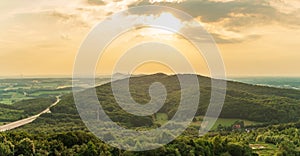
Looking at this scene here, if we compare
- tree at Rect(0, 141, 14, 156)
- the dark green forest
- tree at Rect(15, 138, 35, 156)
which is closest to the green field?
the dark green forest

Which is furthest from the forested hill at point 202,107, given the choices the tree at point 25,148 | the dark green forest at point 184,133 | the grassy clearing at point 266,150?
the tree at point 25,148

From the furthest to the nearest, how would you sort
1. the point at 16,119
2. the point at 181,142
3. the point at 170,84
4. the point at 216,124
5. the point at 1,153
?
the point at 170,84, the point at 16,119, the point at 216,124, the point at 181,142, the point at 1,153

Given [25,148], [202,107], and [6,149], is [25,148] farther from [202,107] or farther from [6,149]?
[202,107]

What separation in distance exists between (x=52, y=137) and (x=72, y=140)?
4.90 ft

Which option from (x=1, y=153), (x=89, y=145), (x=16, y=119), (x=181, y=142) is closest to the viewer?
(x=1, y=153)

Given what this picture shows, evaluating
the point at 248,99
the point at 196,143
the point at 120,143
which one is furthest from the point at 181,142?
the point at 248,99

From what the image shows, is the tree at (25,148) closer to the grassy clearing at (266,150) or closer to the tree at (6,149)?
the tree at (6,149)

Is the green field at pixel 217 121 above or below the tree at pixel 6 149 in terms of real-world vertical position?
below

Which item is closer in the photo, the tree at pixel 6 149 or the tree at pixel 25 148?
the tree at pixel 6 149

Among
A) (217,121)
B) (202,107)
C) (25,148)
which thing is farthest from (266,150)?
(217,121)

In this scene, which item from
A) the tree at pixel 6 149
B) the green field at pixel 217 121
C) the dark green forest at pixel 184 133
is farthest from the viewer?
the green field at pixel 217 121

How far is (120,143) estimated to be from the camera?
22422mm

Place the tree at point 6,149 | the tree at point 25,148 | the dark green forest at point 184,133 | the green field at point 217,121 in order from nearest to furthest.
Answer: the tree at point 6,149 → the tree at point 25,148 → the dark green forest at point 184,133 → the green field at point 217,121

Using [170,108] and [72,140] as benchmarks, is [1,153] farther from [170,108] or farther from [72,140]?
[170,108]
